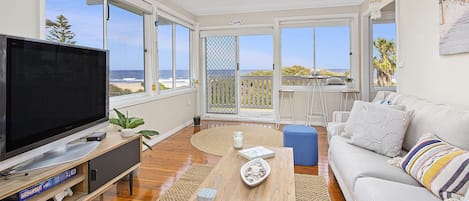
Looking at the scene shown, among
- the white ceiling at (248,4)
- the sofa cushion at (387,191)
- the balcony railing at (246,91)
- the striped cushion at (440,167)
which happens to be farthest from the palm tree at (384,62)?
the sofa cushion at (387,191)

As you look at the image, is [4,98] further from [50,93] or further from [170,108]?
[170,108]

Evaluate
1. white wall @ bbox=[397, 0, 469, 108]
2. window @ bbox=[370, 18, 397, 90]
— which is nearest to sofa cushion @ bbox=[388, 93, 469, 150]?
white wall @ bbox=[397, 0, 469, 108]

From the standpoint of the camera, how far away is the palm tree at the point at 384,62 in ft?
15.8

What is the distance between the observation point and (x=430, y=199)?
131 centimetres

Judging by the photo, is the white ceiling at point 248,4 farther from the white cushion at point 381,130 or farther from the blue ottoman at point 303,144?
the white cushion at point 381,130

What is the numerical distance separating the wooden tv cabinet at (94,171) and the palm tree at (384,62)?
175 inches

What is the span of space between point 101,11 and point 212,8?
252 centimetres

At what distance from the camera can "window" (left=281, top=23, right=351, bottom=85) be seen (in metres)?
4.97

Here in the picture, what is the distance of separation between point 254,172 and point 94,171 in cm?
111

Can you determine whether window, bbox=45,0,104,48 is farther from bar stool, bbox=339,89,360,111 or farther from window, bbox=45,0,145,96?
bar stool, bbox=339,89,360,111

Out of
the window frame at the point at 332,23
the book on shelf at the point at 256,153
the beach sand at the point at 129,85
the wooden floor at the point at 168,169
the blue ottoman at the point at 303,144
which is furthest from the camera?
the window frame at the point at 332,23

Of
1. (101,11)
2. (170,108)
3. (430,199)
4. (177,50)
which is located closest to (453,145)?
(430,199)

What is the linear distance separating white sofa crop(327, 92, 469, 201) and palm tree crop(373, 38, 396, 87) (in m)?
2.89

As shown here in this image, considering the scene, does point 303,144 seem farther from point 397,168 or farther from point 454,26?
point 454,26
